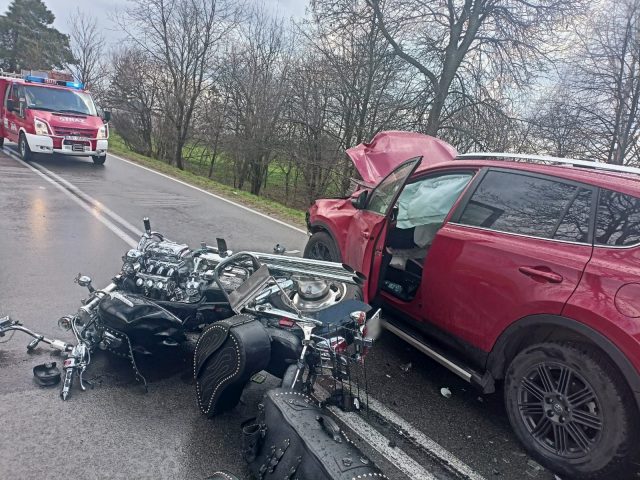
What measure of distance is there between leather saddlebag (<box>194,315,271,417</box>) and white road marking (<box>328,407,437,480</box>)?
2.46 feet

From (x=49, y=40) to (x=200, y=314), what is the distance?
176ft

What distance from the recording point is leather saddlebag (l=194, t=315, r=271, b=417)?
267 cm

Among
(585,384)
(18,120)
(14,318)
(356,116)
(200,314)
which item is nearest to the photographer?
(585,384)

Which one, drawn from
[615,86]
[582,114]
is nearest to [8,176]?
[582,114]

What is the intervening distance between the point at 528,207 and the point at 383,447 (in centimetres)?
194

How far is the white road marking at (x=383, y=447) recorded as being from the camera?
260cm

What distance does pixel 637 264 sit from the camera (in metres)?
2.47

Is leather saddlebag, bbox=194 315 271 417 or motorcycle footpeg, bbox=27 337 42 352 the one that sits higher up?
leather saddlebag, bbox=194 315 271 417

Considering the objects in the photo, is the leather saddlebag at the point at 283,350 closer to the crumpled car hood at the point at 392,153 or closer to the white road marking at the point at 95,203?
the crumpled car hood at the point at 392,153

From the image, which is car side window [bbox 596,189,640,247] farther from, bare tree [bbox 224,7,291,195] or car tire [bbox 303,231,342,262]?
bare tree [bbox 224,7,291,195]

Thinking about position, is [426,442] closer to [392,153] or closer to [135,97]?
[392,153]

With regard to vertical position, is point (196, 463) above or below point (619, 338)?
below

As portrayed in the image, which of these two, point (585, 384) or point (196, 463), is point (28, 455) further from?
point (585, 384)

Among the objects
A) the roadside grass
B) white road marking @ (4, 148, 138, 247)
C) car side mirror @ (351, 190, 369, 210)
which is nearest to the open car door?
car side mirror @ (351, 190, 369, 210)
